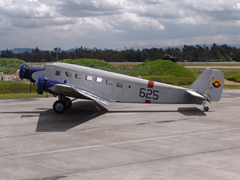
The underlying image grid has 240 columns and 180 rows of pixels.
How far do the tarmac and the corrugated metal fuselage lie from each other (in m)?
1.38

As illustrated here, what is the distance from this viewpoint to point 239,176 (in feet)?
33.9

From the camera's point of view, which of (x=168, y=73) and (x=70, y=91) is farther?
(x=168, y=73)

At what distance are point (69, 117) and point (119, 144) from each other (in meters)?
8.06

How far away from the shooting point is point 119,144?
48.7ft

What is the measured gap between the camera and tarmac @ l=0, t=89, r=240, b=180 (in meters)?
10.8

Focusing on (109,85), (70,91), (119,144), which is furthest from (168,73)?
(119,144)

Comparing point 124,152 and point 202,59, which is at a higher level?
point 202,59

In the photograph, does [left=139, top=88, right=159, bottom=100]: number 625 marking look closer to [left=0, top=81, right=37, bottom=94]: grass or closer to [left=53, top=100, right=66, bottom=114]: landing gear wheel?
[left=53, top=100, right=66, bottom=114]: landing gear wheel

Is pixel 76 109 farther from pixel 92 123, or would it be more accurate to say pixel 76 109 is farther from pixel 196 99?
pixel 196 99

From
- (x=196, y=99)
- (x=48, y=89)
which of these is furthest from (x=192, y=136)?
(x=48, y=89)

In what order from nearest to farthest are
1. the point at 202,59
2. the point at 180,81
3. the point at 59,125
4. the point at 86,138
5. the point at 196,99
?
the point at 86,138 → the point at 59,125 → the point at 196,99 → the point at 180,81 → the point at 202,59

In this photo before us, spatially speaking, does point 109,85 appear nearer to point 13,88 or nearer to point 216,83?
point 216,83

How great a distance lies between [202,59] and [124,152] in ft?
543

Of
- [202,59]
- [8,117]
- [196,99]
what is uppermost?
[202,59]
